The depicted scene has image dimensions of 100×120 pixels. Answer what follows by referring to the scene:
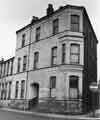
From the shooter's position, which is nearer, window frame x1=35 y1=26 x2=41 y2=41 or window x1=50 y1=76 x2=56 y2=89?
window x1=50 y1=76 x2=56 y2=89

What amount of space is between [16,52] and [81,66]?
14503 mm

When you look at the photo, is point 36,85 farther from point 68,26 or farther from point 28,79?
point 68,26

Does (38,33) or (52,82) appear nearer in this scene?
(52,82)

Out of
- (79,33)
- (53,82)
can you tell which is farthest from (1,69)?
(79,33)

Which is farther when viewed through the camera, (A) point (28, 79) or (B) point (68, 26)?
(A) point (28, 79)

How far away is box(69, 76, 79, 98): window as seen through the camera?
23.0 metres

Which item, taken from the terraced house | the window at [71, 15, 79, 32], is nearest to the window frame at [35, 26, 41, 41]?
the terraced house

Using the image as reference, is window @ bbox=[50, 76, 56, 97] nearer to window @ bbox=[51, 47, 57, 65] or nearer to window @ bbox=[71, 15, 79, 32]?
window @ bbox=[51, 47, 57, 65]

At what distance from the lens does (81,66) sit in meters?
23.6

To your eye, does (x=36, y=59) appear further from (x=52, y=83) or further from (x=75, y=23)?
(x=75, y=23)

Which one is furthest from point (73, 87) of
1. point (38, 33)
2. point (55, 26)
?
point (38, 33)

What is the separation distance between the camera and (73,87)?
2331 centimetres

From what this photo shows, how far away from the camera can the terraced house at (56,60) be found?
23.4 m

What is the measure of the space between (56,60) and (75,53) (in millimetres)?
2687
